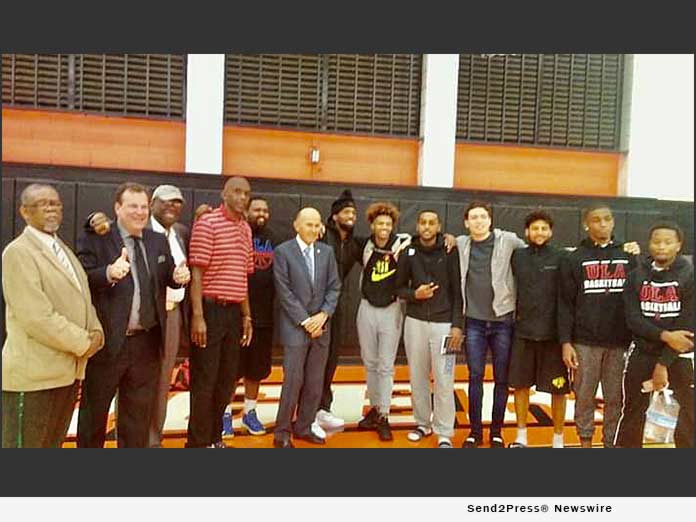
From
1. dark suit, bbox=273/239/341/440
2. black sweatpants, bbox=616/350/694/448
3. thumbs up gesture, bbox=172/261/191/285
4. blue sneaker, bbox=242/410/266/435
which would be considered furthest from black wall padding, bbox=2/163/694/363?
blue sneaker, bbox=242/410/266/435

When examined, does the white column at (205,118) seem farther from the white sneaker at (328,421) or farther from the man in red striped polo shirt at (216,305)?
the white sneaker at (328,421)

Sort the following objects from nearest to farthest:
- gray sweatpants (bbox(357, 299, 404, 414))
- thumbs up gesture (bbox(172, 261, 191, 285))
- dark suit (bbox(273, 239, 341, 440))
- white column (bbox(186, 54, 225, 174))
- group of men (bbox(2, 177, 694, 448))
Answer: group of men (bbox(2, 177, 694, 448)), thumbs up gesture (bbox(172, 261, 191, 285)), dark suit (bbox(273, 239, 341, 440)), gray sweatpants (bbox(357, 299, 404, 414)), white column (bbox(186, 54, 225, 174))

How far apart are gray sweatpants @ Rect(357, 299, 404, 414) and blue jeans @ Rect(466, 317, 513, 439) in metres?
0.41

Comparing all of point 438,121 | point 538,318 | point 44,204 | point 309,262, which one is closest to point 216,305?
point 309,262

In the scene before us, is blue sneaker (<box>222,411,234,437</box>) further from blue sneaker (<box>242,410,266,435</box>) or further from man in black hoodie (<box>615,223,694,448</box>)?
man in black hoodie (<box>615,223,694,448</box>)

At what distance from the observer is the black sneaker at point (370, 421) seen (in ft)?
9.88

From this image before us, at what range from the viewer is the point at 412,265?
113 inches

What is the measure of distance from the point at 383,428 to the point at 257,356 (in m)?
0.82

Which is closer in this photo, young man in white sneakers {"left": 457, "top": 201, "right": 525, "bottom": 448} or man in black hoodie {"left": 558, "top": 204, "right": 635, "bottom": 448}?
man in black hoodie {"left": 558, "top": 204, "right": 635, "bottom": 448}

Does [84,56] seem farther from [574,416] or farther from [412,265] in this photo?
[574,416]

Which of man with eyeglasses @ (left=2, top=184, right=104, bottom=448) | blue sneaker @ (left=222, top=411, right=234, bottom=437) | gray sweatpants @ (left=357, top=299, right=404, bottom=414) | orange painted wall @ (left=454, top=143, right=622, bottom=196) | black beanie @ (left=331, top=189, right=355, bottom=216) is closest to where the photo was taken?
man with eyeglasses @ (left=2, top=184, right=104, bottom=448)

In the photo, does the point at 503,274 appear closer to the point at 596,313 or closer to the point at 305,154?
the point at 596,313

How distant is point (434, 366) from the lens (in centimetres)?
286

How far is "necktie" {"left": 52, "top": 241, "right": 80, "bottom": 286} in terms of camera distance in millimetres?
2191
